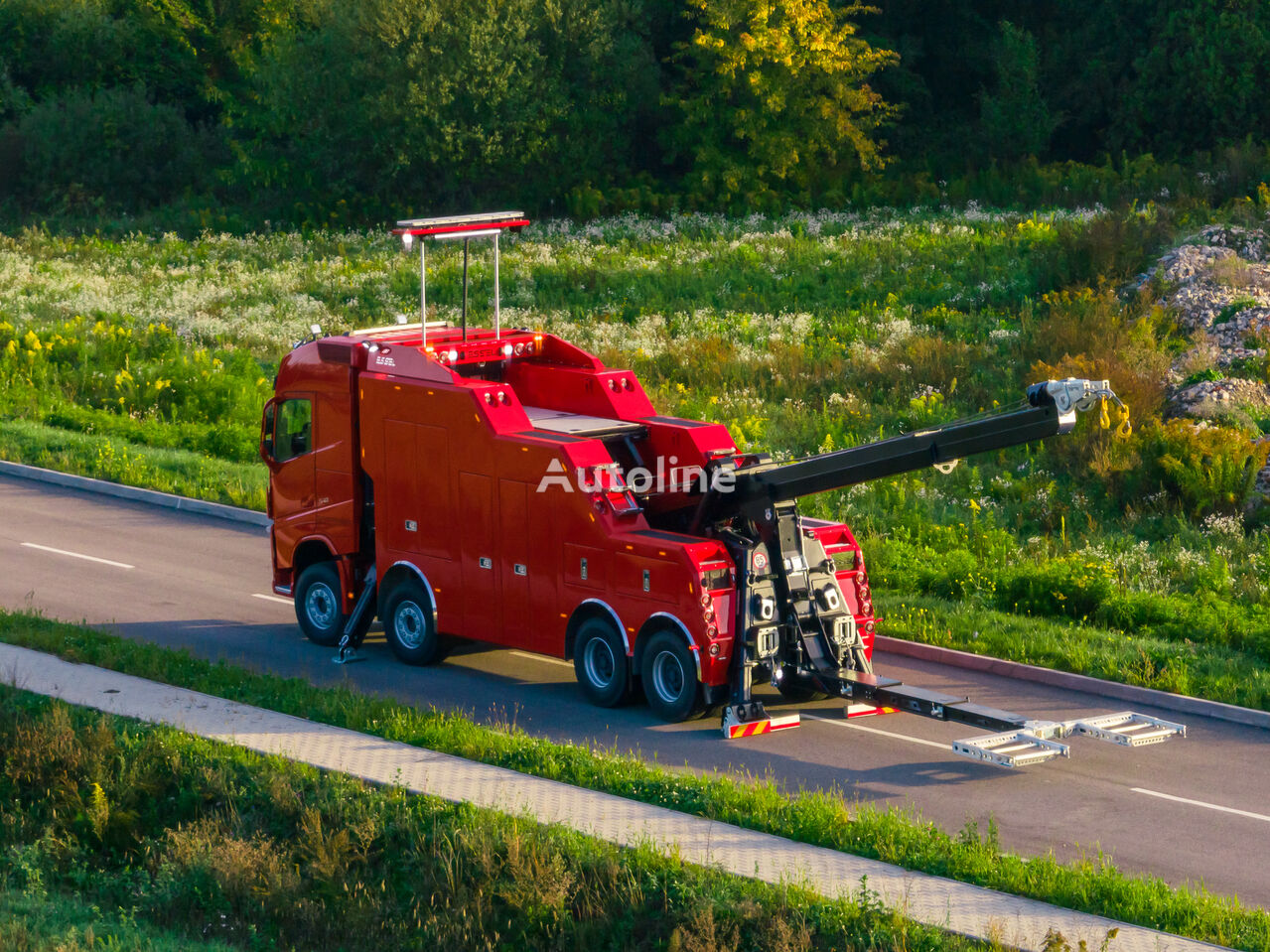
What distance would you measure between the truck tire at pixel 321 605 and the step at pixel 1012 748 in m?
7.18

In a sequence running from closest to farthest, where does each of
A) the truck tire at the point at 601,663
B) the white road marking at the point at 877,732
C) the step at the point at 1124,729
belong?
1. the step at the point at 1124,729
2. the white road marking at the point at 877,732
3. the truck tire at the point at 601,663

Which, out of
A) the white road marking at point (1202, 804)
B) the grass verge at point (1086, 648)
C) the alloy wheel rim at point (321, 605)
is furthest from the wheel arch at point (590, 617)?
the white road marking at point (1202, 804)

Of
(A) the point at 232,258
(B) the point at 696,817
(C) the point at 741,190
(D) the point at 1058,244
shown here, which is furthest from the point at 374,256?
(B) the point at 696,817

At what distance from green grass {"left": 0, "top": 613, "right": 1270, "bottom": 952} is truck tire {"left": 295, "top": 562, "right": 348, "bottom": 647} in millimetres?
1601

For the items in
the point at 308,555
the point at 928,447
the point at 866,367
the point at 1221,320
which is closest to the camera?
the point at 928,447

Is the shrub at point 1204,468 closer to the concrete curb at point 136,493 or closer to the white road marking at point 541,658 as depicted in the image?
the white road marking at point 541,658

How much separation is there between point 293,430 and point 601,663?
189 inches

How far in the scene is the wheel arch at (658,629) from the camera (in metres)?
13.5

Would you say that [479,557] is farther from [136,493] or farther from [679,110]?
[679,110]

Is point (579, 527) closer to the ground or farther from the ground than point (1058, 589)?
farther from the ground

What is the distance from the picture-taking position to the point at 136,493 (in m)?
24.5

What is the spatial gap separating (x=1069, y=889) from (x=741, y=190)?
4644 cm

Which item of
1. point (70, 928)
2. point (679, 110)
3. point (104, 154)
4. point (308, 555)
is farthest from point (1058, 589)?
point (104, 154)

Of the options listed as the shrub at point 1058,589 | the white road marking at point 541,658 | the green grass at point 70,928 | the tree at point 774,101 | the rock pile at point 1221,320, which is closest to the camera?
the green grass at point 70,928
